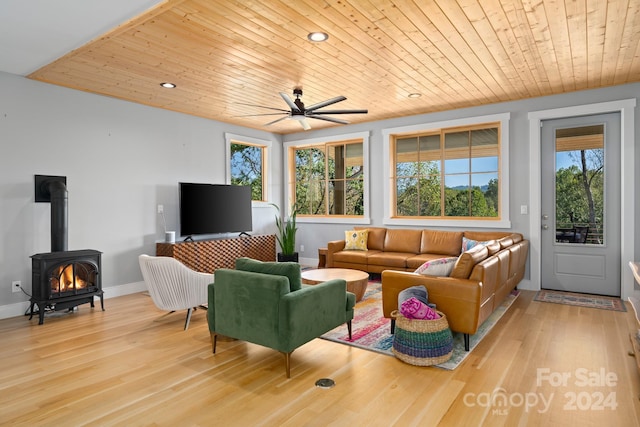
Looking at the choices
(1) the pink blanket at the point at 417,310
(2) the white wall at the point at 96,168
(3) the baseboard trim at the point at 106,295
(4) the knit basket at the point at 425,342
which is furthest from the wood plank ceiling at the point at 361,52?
(3) the baseboard trim at the point at 106,295

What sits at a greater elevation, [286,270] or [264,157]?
[264,157]

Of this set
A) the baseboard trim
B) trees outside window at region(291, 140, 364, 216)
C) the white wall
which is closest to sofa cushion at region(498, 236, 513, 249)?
trees outside window at region(291, 140, 364, 216)

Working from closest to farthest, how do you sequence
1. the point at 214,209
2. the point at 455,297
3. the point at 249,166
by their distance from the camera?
the point at 455,297 → the point at 214,209 → the point at 249,166

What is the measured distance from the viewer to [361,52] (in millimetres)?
3746

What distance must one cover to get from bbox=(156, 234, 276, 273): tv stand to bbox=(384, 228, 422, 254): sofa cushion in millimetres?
2110

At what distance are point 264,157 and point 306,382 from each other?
5583 millimetres

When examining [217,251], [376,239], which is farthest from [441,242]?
[217,251]

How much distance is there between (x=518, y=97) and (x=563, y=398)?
4.20 m

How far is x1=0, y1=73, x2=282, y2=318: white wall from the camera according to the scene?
437cm

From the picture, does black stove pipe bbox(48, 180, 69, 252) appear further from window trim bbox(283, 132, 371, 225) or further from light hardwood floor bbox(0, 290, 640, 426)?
window trim bbox(283, 132, 371, 225)

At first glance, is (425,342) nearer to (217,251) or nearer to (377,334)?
(377,334)

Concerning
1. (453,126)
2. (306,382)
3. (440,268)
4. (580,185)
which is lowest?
(306,382)

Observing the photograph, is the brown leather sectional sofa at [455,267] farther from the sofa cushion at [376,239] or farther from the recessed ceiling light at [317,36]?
the recessed ceiling light at [317,36]

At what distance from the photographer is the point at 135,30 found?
10.6 feet
